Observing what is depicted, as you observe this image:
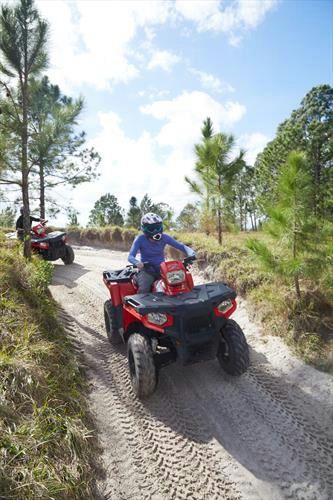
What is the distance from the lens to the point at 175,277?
12.1 ft

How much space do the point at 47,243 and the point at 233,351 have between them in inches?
297

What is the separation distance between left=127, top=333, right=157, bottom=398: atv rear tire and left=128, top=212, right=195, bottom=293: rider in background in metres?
0.92

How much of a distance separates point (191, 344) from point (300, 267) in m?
2.06

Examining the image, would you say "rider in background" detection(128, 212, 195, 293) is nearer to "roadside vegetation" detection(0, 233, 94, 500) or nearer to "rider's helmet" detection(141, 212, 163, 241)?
"rider's helmet" detection(141, 212, 163, 241)

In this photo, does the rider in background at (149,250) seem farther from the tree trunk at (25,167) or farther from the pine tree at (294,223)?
the tree trunk at (25,167)

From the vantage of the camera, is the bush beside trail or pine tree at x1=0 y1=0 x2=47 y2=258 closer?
the bush beside trail

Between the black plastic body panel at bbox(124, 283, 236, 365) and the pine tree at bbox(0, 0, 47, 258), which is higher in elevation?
the pine tree at bbox(0, 0, 47, 258)

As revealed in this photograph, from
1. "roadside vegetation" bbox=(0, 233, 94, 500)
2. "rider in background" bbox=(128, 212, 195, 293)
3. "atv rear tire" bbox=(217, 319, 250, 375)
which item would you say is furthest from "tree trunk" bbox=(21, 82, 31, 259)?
"atv rear tire" bbox=(217, 319, 250, 375)

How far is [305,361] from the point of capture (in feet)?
12.9

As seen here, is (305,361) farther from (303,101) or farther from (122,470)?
(303,101)

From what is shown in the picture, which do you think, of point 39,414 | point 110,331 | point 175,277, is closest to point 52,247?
point 110,331

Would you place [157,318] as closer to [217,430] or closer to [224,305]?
[224,305]

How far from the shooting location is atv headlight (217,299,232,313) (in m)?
3.47

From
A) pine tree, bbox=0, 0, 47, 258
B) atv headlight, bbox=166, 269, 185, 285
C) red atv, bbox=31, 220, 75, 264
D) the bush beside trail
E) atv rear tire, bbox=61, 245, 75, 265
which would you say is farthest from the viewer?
atv rear tire, bbox=61, 245, 75, 265
